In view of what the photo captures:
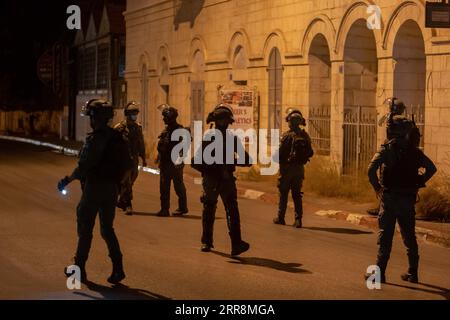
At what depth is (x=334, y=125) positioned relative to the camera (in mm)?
19109

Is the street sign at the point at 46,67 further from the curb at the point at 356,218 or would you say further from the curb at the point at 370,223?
the curb at the point at 370,223

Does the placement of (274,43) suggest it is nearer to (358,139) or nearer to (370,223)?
(358,139)

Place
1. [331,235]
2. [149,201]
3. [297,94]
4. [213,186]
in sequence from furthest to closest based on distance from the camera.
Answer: [297,94], [149,201], [331,235], [213,186]

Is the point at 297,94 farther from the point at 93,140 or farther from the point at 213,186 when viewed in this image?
the point at 93,140

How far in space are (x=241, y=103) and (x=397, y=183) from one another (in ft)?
39.9

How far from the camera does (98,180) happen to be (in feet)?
26.9

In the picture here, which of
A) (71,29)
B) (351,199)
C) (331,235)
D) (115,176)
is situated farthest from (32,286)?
(71,29)

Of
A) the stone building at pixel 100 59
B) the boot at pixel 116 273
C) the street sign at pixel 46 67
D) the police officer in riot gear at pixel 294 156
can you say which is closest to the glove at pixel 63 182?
the boot at pixel 116 273

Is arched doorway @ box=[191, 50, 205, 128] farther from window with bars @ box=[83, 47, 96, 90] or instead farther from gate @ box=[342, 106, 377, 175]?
window with bars @ box=[83, 47, 96, 90]

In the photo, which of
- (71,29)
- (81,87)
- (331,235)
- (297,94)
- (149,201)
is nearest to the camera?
(331,235)

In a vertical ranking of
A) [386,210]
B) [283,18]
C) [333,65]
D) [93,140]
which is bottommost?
[386,210]

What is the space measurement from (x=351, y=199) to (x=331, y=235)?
3.97 m

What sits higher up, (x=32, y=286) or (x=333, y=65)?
(x=333, y=65)

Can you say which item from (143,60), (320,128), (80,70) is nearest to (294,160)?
(320,128)
